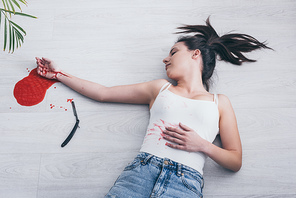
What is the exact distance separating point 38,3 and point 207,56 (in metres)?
1.15

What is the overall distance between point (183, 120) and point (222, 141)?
0.79 ft

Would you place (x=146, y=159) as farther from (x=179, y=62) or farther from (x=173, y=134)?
(x=179, y=62)

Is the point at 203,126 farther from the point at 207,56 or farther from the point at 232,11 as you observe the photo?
the point at 232,11

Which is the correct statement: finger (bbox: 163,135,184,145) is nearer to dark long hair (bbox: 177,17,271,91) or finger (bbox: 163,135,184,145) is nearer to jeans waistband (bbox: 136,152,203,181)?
jeans waistband (bbox: 136,152,203,181)

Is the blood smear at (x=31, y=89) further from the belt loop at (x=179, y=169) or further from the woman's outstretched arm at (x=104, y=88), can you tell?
the belt loop at (x=179, y=169)

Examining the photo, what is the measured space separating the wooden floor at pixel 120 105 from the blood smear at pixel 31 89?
3cm

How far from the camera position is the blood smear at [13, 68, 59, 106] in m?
1.28

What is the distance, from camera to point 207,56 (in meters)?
1.24

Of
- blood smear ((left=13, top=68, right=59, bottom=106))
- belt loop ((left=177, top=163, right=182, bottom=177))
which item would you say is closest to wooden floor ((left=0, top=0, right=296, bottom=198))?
blood smear ((left=13, top=68, right=59, bottom=106))

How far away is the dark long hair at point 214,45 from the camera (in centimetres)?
125

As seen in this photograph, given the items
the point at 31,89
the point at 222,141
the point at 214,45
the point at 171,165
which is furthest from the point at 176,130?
the point at 31,89

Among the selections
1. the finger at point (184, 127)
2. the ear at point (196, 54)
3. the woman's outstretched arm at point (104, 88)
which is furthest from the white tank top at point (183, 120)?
the ear at point (196, 54)

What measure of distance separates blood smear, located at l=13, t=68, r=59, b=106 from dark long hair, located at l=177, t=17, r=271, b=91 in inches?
32.0

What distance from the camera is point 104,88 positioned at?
1235 millimetres
